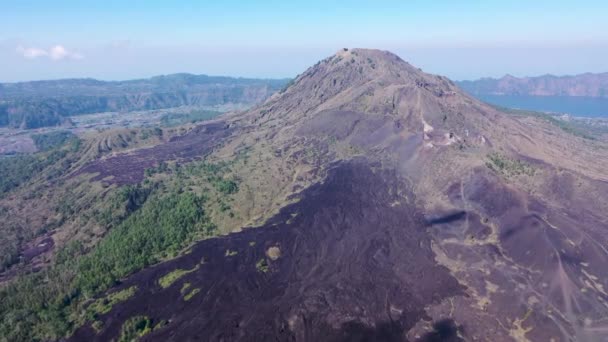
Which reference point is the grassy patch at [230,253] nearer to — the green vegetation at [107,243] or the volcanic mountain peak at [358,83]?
the green vegetation at [107,243]

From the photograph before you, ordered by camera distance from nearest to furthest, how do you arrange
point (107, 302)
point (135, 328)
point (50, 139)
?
1. point (135, 328)
2. point (107, 302)
3. point (50, 139)

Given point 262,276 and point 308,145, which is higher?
point 308,145

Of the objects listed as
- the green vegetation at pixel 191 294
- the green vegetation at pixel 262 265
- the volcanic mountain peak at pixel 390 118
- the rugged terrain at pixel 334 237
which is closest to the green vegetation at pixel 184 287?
the rugged terrain at pixel 334 237

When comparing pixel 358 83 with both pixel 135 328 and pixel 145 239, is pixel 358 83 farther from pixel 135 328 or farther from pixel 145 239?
pixel 135 328

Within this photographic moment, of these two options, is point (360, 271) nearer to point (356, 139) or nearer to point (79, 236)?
point (79, 236)

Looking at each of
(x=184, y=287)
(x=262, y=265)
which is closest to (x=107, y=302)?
(x=184, y=287)

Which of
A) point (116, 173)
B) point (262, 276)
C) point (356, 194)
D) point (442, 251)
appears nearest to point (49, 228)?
point (116, 173)
